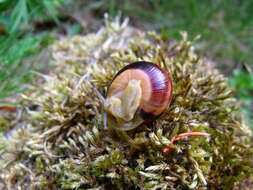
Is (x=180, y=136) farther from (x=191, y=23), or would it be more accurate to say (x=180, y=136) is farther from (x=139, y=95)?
(x=191, y=23)

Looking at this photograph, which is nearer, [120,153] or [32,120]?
[120,153]

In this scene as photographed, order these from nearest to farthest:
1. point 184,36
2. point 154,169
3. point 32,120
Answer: point 154,169
point 32,120
point 184,36

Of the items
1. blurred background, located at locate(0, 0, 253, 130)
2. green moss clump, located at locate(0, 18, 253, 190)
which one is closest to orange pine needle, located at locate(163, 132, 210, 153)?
green moss clump, located at locate(0, 18, 253, 190)

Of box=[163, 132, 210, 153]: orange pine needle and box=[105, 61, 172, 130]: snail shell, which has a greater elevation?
box=[105, 61, 172, 130]: snail shell

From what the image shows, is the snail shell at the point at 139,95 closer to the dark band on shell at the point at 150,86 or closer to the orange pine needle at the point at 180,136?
the dark band on shell at the point at 150,86

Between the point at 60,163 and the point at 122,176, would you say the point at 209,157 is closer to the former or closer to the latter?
the point at 122,176

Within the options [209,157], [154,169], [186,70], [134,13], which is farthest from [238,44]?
[154,169]

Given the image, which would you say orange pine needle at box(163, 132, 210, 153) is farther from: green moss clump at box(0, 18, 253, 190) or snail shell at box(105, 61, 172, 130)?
snail shell at box(105, 61, 172, 130)
